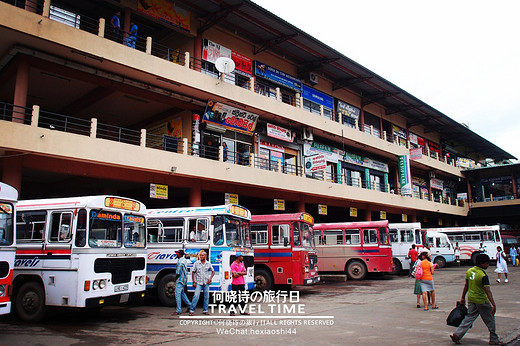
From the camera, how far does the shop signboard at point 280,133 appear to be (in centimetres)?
2318

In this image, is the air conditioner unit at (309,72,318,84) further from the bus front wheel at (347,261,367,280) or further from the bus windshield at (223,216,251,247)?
the bus windshield at (223,216,251,247)

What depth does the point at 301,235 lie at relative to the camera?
1557cm

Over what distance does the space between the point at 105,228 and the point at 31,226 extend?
6.39 ft

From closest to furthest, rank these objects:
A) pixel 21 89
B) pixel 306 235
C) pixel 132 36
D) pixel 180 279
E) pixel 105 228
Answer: pixel 105 228 < pixel 180 279 < pixel 21 89 < pixel 306 235 < pixel 132 36

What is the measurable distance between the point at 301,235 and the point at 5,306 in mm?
10101

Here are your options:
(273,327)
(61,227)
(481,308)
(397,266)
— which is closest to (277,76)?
(397,266)

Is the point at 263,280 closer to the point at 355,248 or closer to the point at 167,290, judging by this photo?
the point at 167,290

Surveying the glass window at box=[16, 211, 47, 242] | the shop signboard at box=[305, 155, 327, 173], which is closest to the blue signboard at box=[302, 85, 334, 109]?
the shop signboard at box=[305, 155, 327, 173]

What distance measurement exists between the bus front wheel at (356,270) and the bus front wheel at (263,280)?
748 cm

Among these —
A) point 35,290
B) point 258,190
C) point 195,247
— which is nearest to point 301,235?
point 195,247

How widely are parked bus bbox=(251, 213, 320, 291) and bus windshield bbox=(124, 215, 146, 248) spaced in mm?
5184

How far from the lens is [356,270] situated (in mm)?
21234

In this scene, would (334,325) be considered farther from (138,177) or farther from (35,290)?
(138,177)

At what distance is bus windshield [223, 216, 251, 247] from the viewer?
12570 millimetres
